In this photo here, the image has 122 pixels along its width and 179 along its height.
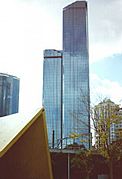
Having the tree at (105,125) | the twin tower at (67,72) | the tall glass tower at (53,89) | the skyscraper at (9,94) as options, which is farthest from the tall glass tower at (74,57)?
the tree at (105,125)

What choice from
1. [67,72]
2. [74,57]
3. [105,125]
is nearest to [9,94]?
[67,72]

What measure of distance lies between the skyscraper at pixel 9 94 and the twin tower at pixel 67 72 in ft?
27.6

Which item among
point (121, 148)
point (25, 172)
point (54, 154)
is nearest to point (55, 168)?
point (54, 154)

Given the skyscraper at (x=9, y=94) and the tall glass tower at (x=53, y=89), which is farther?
the tall glass tower at (x=53, y=89)

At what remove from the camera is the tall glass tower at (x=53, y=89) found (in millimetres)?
72500

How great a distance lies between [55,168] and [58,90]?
214ft

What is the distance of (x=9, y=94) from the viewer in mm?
73875

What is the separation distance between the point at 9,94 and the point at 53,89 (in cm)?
1493

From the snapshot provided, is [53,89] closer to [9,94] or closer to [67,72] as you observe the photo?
[67,72]

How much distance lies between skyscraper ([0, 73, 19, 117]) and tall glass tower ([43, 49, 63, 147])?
27.6 feet

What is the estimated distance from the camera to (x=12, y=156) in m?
11.3

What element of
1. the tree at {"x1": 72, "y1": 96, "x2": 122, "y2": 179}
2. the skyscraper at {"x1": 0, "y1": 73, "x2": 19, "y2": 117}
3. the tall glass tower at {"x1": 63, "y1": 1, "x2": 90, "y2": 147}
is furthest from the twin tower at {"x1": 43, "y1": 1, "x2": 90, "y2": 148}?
the tree at {"x1": 72, "y1": 96, "x2": 122, "y2": 179}

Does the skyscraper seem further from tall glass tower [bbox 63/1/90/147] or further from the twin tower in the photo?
tall glass tower [bbox 63/1/90/147]

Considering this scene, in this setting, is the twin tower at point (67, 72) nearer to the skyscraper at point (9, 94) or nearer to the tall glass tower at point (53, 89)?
the tall glass tower at point (53, 89)
